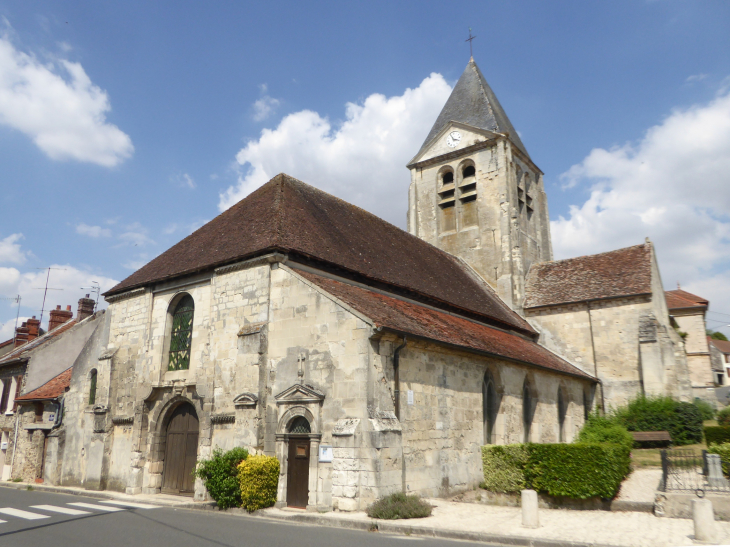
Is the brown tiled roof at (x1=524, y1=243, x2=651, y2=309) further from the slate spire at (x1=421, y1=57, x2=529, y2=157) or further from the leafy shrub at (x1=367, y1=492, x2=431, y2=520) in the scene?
the leafy shrub at (x1=367, y1=492, x2=431, y2=520)

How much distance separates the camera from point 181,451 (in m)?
14.2

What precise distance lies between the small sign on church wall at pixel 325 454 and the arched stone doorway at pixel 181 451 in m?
4.43

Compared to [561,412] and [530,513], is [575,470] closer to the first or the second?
[530,513]

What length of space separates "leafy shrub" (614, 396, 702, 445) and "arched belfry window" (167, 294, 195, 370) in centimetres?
1457

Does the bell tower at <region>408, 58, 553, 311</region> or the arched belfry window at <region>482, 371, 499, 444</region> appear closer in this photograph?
the arched belfry window at <region>482, 371, 499, 444</region>

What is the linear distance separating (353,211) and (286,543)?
1317 centimetres

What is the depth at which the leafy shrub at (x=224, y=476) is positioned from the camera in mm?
11195

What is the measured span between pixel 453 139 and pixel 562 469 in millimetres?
18597

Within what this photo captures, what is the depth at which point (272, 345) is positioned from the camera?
491 inches

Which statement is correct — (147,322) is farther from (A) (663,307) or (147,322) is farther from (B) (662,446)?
(A) (663,307)

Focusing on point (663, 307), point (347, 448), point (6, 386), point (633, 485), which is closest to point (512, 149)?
point (663, 307)

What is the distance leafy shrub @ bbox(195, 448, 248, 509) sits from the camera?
11195 mm

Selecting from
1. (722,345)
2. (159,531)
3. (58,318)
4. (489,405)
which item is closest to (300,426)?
(159,531)

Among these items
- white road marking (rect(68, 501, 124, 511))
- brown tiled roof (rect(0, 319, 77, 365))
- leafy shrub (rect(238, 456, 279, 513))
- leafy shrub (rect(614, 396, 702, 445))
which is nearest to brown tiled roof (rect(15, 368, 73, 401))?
brown tiled roof (rect(0, 319, 77, 365))
